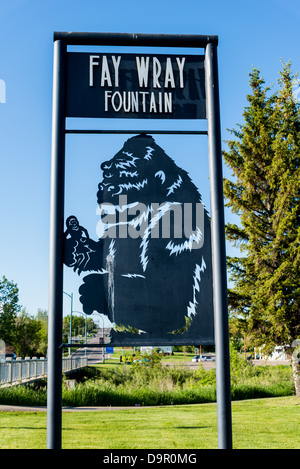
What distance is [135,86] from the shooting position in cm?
415

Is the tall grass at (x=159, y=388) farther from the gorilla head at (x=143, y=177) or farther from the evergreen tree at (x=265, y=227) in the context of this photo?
the gorilla head at (x=143, y=177)

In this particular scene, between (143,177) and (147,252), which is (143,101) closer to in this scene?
(143,177)

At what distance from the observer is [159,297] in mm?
3930

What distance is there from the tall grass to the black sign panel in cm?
1067

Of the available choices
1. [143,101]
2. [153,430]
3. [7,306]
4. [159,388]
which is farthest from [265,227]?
[7,306]

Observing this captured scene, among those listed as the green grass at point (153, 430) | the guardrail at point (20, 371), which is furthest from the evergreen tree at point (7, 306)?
the green grass at point (153, 430)

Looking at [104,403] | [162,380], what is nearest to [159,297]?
[104,403]

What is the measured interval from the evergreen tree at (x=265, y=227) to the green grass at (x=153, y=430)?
4261 mm

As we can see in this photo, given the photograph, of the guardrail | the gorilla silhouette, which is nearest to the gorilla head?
the gorilla silhouette

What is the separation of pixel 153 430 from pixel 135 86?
5949 millimetres

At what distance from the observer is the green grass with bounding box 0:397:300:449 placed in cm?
661

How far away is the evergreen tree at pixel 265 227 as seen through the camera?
14.6 m

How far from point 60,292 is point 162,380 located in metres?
13.4
